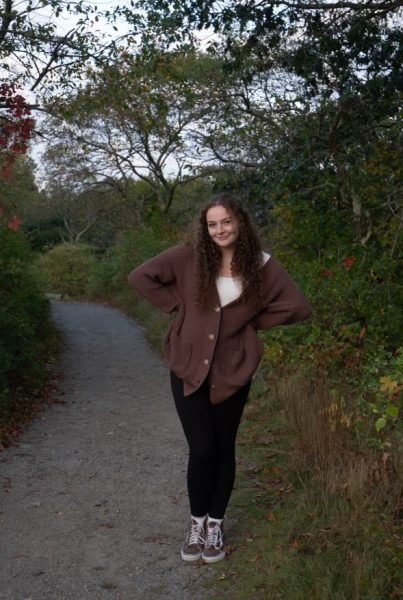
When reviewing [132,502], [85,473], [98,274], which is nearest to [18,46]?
[85,473]

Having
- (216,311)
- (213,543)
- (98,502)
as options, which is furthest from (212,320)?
(98,502)

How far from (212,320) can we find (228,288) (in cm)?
20

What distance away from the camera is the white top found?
388cm

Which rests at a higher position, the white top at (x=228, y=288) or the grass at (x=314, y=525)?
the white top at (x=228, y=288)

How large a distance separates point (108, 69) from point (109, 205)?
82.4 ft

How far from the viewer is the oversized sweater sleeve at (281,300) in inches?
153

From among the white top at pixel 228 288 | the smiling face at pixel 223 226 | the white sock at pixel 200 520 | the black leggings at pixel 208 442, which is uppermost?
the smiling face at pixel 223 226

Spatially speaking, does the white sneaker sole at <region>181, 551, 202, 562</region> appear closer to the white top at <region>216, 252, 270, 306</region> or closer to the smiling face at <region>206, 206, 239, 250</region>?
the white top at <region>216, 252, 270, 306</region>

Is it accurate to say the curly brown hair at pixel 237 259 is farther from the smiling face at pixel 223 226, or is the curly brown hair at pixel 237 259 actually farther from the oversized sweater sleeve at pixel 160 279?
the oversized sweater sleeve at pixel 160 279

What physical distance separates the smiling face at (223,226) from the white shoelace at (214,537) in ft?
5.19

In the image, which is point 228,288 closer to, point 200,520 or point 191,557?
point 200,520

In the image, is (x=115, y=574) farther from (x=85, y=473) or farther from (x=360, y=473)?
(x=85, y=473)

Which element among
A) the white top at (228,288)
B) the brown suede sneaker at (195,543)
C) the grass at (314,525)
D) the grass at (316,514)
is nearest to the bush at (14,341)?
the grass at (316,514)

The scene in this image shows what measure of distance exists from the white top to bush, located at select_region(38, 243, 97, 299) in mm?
28250
